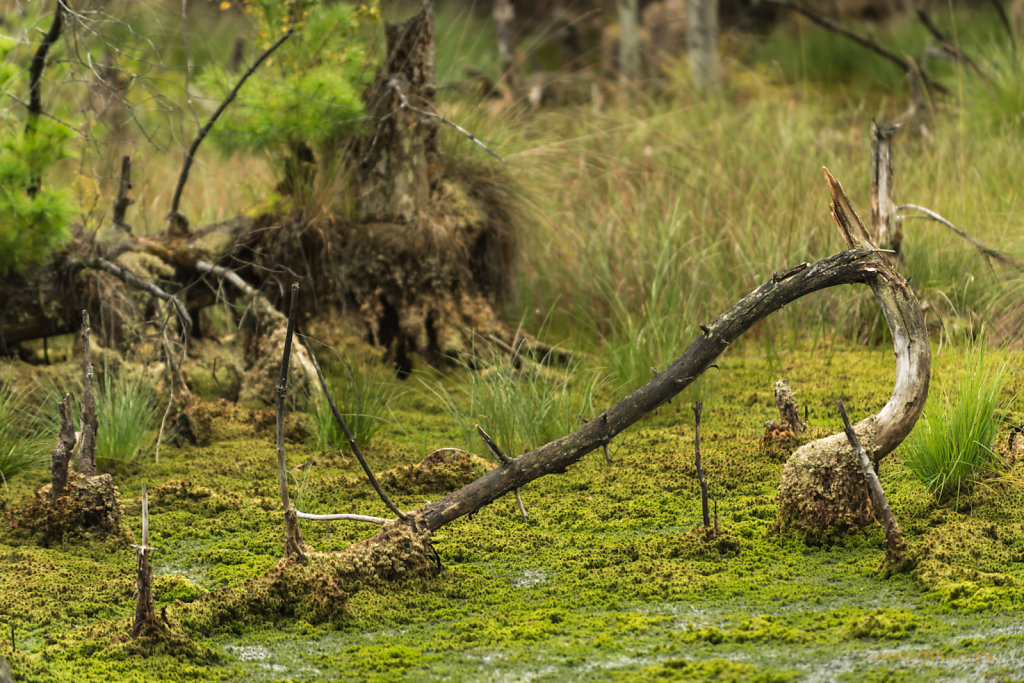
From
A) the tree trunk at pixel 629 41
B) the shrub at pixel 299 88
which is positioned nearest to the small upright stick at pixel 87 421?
the shrub at pixel 299 88

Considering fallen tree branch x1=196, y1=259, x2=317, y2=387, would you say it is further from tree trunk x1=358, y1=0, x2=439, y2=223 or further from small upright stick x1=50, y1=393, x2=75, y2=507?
small upright stick x1=50, y1=393, x2=75, y2=507

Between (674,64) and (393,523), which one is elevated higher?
(674,64)

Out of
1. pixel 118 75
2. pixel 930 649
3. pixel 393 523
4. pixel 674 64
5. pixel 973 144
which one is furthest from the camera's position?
pixel 674 64

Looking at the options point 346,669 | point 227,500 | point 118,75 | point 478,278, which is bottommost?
point 346,669

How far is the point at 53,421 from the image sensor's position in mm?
3941

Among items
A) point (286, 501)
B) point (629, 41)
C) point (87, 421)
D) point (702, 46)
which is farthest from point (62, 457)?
point (629, 41)

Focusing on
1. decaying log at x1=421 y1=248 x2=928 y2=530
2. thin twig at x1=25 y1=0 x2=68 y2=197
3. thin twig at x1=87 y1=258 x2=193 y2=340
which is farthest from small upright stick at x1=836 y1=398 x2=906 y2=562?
thin twig at x1=25 y1=0 x2=68 y2=197

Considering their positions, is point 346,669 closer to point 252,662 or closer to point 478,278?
point 252,662

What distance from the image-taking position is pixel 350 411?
4.13 meters

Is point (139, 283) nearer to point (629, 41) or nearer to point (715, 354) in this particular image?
point (715, 354)

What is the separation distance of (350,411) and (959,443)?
7.24 feet

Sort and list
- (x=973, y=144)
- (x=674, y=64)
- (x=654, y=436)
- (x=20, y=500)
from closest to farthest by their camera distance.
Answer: (x=20, y=500) → (x=654, y=436) → (x=973, y=144) → (x=674, y=64)

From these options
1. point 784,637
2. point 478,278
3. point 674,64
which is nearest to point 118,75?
point 674,64

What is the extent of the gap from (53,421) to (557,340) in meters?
2.36
